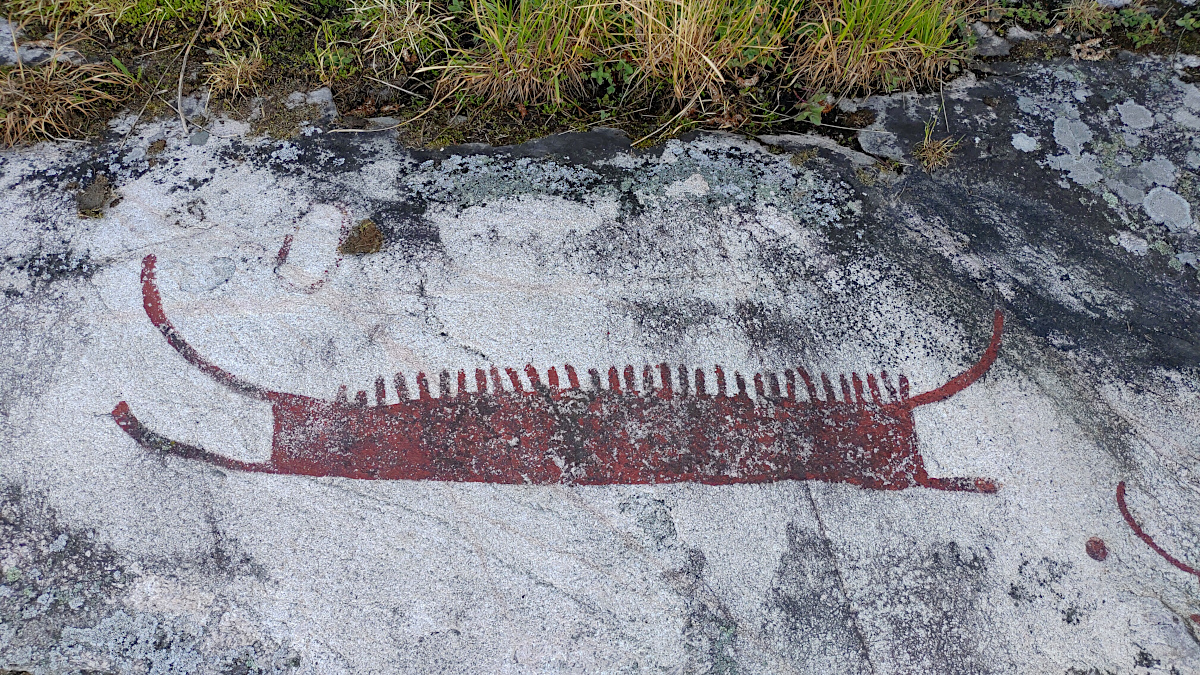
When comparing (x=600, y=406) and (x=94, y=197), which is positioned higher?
(x=94, y=197)

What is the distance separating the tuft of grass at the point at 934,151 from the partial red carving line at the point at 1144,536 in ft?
3.11

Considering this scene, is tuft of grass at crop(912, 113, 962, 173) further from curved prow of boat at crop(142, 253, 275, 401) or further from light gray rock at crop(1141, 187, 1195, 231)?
curved prow of boat at crop(142, 253, 275, 401)

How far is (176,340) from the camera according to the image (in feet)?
5.27

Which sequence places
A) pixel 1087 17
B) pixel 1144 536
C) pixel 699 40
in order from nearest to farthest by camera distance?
pixel 1144 536
pixel 699 40
pixel 1087 17

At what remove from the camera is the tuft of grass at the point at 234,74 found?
197 centimetres

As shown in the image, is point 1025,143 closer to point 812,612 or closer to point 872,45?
point 872,45

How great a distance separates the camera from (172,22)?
211 cm

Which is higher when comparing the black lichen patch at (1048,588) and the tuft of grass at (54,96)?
the tuft of grass at (54,96)

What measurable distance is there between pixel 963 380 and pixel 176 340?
186 centimetres

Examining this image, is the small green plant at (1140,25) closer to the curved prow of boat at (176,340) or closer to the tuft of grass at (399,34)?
the tuft of grass at (399,34)

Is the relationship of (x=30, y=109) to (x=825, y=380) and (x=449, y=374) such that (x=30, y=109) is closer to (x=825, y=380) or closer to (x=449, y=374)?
(x=449, y=374)

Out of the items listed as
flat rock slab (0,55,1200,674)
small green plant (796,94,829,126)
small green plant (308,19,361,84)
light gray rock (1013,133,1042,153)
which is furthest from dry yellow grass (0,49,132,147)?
light gray rock (1013,133,1042,153)

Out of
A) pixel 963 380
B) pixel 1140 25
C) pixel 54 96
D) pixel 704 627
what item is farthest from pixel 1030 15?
pixel 54 96

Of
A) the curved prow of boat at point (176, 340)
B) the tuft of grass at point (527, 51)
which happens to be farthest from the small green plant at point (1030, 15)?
the curved prow of boat at point (176, 340)
